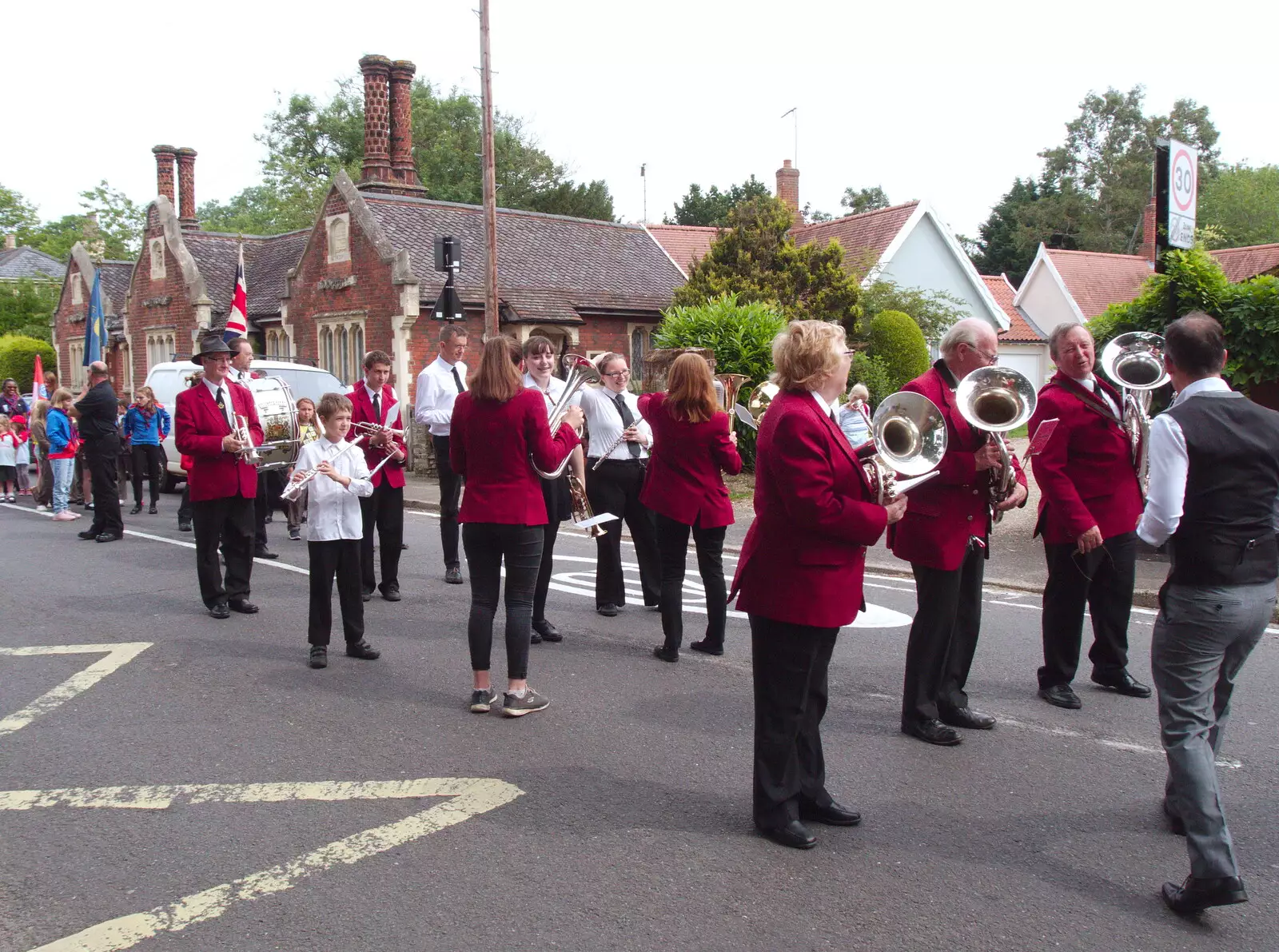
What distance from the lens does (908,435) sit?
4.31 m

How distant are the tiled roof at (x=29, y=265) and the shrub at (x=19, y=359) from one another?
20.9 metres

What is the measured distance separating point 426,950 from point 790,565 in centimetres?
181

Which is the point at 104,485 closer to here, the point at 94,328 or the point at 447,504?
the point at 447,504

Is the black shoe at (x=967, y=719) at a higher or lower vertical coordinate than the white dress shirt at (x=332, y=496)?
lower

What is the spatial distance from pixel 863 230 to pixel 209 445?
28.5 metres

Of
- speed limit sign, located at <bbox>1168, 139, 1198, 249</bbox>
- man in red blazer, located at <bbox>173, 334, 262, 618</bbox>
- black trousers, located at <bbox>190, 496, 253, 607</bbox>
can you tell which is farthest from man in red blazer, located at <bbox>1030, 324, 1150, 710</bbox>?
black trousers, located at <bbox>190, 496, 253, 607</bbox>

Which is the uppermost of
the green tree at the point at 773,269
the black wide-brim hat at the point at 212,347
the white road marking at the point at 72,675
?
the green tree at the point at 773,269

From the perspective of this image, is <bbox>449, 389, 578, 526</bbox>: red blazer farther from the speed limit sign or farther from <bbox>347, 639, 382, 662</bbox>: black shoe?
the speed limit sign

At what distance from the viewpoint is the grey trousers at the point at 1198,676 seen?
357 cm

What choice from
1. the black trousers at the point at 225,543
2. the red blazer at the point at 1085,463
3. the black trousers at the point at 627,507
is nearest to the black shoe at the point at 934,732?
the red blazer at the point at 1085,463

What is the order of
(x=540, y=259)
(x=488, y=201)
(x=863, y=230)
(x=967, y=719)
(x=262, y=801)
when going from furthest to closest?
(x=863, y=230) → (x=540, y=259) → (x=488, y=201) → (x=967, y=719) → (x=262, y=801)

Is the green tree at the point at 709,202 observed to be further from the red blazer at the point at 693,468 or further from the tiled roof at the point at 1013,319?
the red blazer at the point at 693,468

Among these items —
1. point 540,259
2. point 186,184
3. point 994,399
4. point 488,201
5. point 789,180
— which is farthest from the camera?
point 186,184

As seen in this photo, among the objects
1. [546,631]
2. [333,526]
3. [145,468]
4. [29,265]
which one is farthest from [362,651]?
[29,265]
